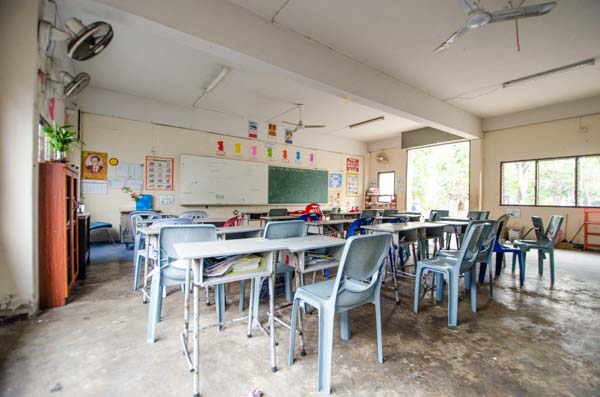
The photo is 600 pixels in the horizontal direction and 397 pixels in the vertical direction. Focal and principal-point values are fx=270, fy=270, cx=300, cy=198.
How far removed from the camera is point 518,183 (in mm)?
6816

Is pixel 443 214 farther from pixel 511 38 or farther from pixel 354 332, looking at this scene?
pixel 354 332

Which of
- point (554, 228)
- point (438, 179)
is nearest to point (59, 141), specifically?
point (554, 228)

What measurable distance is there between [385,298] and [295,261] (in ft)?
5.19

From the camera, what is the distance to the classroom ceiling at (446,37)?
3107 mm

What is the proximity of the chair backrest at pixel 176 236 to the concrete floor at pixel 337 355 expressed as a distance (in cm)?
64

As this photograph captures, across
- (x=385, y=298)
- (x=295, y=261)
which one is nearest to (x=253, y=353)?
(x=295, y=261)

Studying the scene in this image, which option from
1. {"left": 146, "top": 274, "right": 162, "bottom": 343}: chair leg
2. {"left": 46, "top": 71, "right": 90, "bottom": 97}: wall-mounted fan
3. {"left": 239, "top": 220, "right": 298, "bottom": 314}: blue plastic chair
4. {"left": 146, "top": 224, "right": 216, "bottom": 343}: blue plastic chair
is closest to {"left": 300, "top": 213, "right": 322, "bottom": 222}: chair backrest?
{"left": 239, "top": 220, "right": 298, "bottom": 314}: blue plastic chair

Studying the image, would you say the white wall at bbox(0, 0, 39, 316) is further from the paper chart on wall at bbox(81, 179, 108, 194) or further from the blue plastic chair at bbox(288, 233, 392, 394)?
the paper chart on wall at bbox(81, 179, 108, 194)

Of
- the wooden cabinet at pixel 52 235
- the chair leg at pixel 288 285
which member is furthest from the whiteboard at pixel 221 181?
the chair leg at pixel 288 285

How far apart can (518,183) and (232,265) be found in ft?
25.9

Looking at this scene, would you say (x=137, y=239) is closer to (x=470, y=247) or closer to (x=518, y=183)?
(x=470, y=247)

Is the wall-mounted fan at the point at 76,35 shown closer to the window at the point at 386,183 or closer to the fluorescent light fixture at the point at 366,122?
the fluorescent light fixture at the point at 366,122

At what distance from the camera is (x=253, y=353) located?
6.07ft

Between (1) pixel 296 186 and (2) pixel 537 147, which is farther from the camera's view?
(1) pixel 296 186
